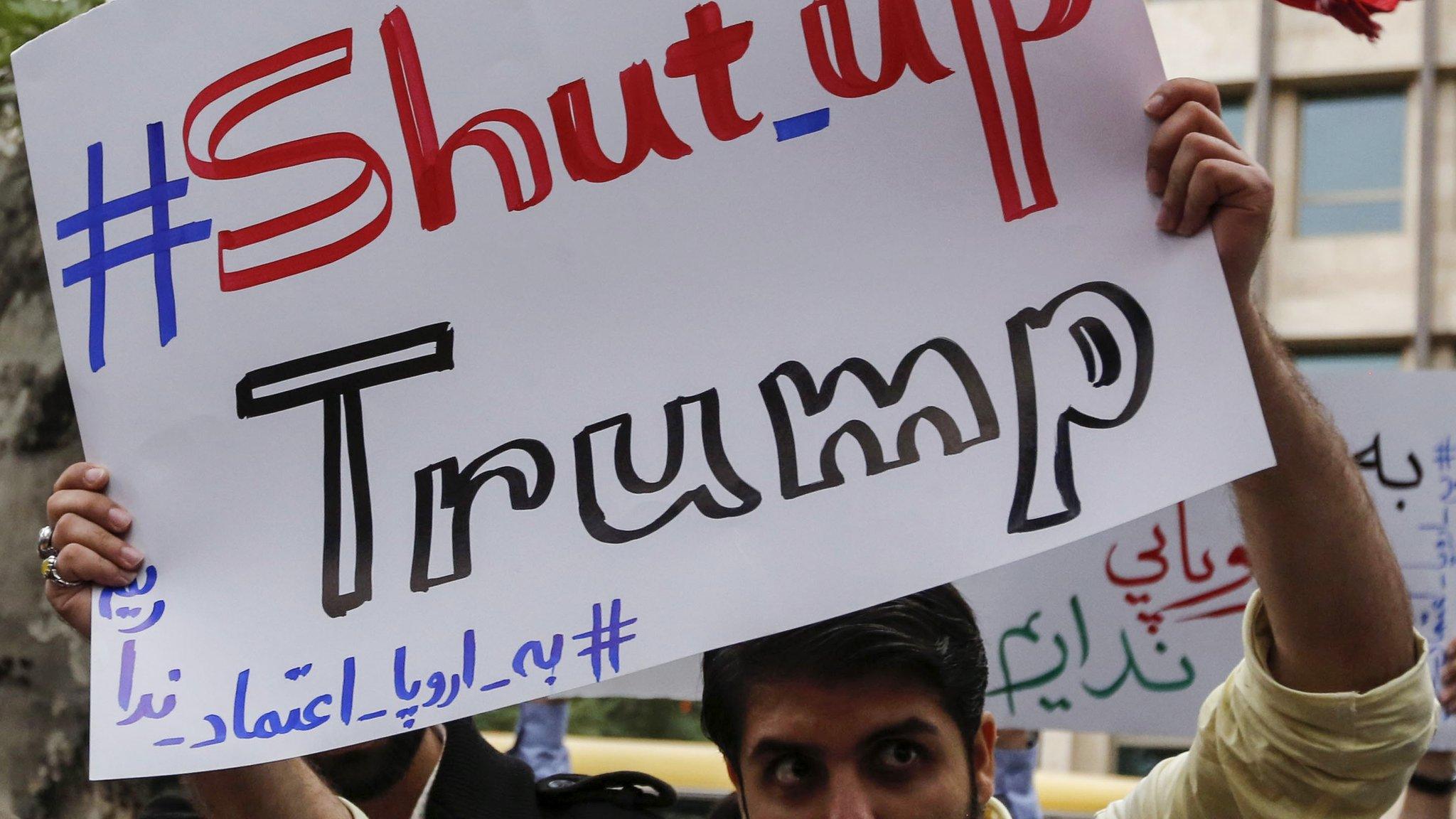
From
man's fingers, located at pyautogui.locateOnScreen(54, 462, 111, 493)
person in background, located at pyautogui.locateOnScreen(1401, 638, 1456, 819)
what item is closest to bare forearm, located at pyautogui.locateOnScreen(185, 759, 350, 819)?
man's fingers, located at pyautogui.locateOnScreen(54, 462, 111, 493)

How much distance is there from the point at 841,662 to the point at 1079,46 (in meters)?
0.74

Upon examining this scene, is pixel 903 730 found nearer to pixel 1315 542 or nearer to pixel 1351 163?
pixel 1315 542

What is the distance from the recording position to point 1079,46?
62.4 inches

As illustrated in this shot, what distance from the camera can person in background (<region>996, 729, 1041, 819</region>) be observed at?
4.48 meters

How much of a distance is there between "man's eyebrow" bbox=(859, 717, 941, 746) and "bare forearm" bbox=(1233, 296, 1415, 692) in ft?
1.38

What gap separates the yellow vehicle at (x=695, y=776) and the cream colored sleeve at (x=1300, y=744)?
3760 mm

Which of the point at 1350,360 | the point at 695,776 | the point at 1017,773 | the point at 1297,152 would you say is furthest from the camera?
the point at 1297,152

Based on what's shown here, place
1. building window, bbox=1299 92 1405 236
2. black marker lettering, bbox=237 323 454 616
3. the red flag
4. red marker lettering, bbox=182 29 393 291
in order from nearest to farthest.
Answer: the red flag < black marker lettering, bbox=237 323 454 616 < red marker lettering, bbox=182 29 393 291 < building window, bbox=1299 92 1405 236

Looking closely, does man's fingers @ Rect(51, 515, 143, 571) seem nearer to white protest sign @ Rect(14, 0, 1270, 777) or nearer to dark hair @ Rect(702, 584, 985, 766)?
white protest sign @ Rect(14, 0, 1270, 777)

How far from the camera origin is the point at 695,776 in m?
5.60

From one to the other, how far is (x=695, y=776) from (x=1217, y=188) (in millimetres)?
4402

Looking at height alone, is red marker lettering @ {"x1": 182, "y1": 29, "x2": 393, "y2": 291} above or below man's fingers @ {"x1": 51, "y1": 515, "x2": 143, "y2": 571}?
above

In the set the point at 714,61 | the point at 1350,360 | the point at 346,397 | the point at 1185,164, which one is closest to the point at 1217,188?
the point at 1185,164

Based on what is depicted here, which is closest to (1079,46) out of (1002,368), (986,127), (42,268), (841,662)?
(986,127)
